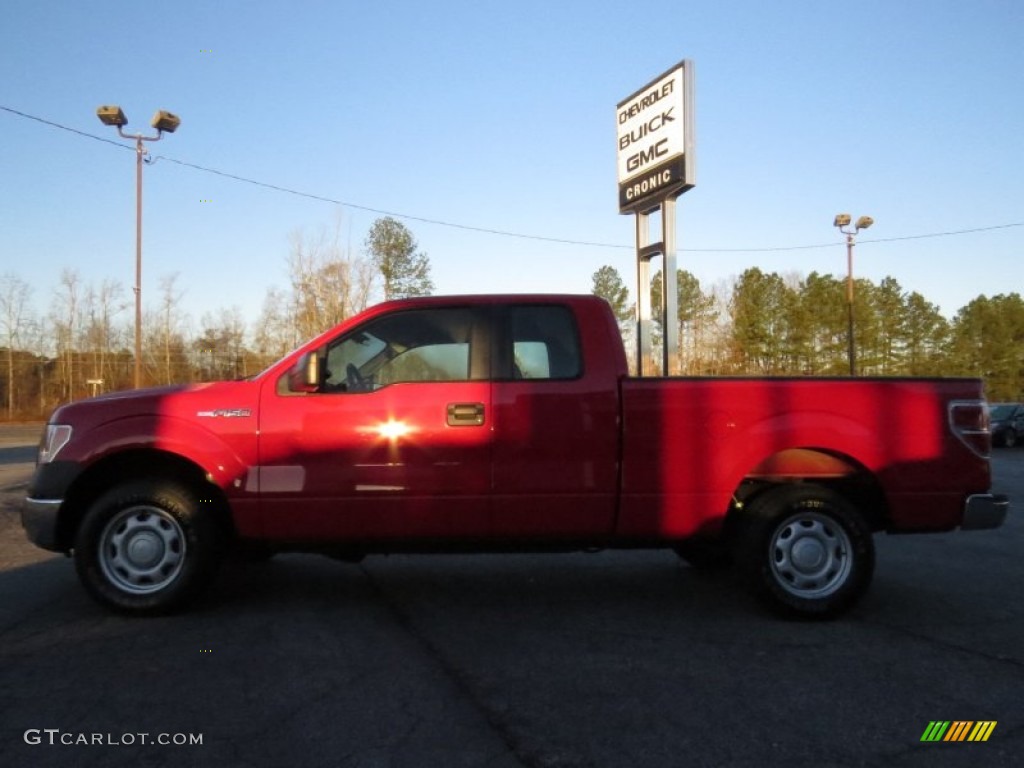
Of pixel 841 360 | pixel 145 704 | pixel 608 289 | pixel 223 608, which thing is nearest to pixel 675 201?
pixel 223 608

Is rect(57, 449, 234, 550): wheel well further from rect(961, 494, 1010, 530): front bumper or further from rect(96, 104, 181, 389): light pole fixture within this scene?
rect(96, 104, 181, 389): light pole fixture

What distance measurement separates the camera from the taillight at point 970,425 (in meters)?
4.70

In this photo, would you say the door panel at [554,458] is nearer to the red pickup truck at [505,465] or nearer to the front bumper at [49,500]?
the red pickup truck at [505,465]

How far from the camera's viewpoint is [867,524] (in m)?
4.78

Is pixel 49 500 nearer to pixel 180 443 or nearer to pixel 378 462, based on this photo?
pixel 180 443

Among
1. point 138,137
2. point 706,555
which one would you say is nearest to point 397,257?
point 138,137

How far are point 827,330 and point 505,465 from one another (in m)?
51.5

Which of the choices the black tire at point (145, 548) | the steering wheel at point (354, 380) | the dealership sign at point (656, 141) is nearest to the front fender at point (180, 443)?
the black tire at point (145, 548)

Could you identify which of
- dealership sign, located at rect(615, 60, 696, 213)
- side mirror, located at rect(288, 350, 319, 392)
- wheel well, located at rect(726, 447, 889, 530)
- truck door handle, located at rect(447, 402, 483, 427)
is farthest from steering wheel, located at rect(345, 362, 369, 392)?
dealership sign, located at rect(615, 60, 696, 213)

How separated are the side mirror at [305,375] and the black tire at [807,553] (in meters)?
2.78

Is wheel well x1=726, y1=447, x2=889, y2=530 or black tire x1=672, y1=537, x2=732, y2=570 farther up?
wheel well x1=726, y1=447, x2=889, y2=530

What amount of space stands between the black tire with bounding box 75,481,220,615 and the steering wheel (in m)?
1.20

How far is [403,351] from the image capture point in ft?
15.8

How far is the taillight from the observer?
4.70 m
